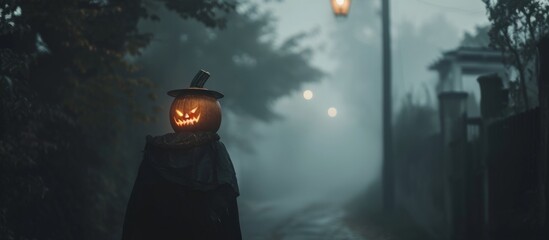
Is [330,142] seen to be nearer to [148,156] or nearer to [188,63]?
[188,63]

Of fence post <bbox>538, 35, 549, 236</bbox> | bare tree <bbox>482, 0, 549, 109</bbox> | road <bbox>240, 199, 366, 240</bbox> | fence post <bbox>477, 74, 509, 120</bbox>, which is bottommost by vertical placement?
road <bbox>240, 199, 366, 240</bbox>

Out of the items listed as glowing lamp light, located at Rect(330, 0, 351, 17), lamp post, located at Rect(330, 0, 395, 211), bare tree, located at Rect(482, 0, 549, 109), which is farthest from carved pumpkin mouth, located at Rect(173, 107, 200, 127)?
lamp post, located at Rect(330, 0, 395, 211)

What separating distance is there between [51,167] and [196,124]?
5.90 m

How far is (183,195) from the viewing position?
Result: 18.3ft

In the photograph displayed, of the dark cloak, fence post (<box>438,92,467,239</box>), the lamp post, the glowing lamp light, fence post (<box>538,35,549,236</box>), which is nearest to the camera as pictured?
the dark cloak

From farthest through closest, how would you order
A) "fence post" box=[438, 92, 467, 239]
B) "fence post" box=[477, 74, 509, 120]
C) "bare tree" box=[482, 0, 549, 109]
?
1. "fence post" box=[438, 92, 467, 239]
2. "fence post" box=[477, 74, 509, 120]
3. "bare tree" box=[482, 0, 549, 109]

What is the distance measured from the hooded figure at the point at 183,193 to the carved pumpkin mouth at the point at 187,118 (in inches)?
7.4

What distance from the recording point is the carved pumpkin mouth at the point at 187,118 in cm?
592

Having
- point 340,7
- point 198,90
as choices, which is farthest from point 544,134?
point 340,7

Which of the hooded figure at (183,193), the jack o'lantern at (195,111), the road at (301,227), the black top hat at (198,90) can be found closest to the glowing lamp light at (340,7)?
the road at (301,227)

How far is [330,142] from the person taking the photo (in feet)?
258

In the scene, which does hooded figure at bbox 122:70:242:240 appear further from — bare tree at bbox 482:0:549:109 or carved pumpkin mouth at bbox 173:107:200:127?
bare tree at bbox 482:0:549:109

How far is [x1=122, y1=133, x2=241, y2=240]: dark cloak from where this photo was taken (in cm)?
555

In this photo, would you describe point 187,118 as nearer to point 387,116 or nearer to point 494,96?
point 494,96
